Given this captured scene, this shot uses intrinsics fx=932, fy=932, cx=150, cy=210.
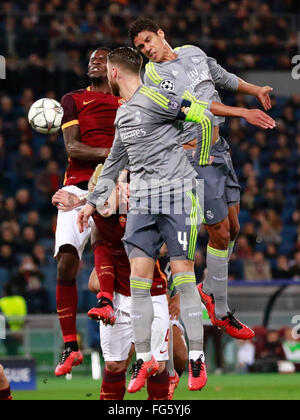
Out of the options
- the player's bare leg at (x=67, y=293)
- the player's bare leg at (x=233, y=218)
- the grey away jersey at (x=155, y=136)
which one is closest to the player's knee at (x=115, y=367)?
the player's bare leg at (x=67, y=293)

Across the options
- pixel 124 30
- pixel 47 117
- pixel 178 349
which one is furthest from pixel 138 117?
pixel 124 30

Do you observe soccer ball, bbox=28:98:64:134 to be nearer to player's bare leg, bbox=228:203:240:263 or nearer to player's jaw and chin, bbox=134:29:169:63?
player's jaw and chin, bbox=134:29:169:63

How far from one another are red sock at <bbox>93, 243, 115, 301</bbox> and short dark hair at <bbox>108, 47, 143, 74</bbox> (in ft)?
5.99

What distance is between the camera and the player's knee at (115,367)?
27.6 feet

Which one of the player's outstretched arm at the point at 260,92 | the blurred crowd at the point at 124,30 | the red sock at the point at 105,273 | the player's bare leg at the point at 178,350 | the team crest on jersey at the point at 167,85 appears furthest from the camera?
the blurred crowd at the point at 124,30

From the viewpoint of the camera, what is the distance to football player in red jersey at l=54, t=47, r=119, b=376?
890 cm

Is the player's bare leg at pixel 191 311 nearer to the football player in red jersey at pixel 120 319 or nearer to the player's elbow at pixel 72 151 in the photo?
the football player in red jersey at pixel 120 319

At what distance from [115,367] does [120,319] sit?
43cm

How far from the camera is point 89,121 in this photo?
9.15 meters

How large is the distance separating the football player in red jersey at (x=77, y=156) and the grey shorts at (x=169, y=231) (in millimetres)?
1421

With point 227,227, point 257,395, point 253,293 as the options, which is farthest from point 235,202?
point 253,293

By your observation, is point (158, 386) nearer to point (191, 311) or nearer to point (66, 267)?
point (191, 311)

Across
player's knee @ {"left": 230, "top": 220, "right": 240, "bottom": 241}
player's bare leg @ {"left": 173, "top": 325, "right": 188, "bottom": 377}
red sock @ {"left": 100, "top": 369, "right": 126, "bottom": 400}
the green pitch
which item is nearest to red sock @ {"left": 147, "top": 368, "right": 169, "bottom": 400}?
red sock @ {"left": 100, "top": 369, "right": 126, "bottom": 400}

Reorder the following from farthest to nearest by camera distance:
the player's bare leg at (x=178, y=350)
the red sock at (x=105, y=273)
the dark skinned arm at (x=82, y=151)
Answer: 1. the player's bare leg at (x=178, y=350)
2. the dark skinned arm at (x=82, y=151)
3. the red sock at (x=105, y=273)
